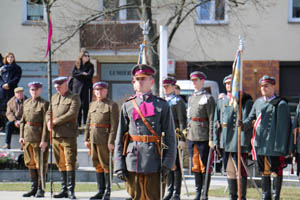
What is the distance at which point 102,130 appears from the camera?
36.9 feet

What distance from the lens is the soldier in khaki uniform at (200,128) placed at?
1074 cm

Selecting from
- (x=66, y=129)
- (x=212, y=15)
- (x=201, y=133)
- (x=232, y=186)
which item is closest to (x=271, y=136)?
(x=232, y=186)

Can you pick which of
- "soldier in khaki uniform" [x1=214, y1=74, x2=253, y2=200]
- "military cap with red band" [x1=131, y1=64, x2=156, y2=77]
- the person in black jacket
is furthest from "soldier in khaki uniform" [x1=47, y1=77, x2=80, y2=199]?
the person in black jacket

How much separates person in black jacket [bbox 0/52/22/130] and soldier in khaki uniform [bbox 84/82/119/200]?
6424 millimetres

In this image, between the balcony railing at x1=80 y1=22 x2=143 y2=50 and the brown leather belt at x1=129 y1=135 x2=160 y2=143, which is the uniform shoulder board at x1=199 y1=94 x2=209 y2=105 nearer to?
the brown leather belt at x1=129 y1=135 x2=160 y2=143

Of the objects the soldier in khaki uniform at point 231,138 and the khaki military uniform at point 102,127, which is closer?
the soldier in khaki uniform at point 231,138

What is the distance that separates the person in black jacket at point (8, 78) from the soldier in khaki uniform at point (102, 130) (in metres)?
6.42

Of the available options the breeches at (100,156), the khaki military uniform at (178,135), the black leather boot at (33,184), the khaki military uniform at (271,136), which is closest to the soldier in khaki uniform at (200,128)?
the khaki military uniform at (178,135)

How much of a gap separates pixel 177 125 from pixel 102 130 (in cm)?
137

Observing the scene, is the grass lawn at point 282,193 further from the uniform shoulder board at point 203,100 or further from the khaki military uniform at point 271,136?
the uniform shoulder board at point 203,100

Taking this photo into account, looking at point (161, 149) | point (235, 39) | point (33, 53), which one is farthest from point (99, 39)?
point (161, 149)

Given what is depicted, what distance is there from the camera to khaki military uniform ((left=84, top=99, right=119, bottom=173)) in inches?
439

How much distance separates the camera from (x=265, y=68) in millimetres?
25188

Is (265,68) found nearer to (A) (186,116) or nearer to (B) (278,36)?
(B) (278,36)
